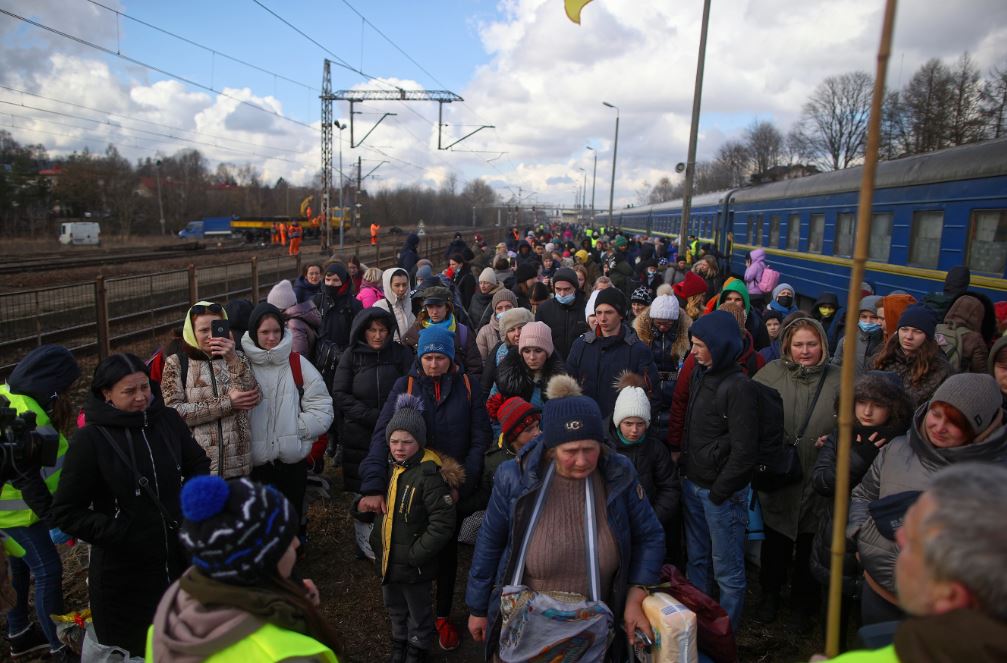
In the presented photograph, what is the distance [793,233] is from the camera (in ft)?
47.5

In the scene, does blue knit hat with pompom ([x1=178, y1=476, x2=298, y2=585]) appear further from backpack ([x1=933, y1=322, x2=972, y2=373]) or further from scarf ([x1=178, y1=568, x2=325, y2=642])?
backpack ([x1=933, y1=322, x2=972, y2=373])

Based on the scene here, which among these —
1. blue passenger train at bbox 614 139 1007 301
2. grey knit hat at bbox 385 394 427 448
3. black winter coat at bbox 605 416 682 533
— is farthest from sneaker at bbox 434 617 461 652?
blue passenger train at bbox 614 139 1007 301

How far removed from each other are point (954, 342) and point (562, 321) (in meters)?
3.10

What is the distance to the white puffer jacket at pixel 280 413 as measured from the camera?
3.86 meters

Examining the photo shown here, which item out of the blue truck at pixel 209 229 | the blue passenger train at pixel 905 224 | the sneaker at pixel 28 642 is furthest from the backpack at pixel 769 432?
the blue truck at pixel 209 229

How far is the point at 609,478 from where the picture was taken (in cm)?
256

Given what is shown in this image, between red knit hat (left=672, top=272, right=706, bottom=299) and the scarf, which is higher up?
red knit hat (left=672, top=272, right=706, bottom=299)

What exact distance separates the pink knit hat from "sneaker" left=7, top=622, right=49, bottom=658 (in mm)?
3226

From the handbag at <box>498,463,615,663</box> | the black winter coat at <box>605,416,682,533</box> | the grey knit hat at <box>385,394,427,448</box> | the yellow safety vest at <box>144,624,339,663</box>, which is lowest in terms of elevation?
the handbag at <box>498,463,615,663</box>

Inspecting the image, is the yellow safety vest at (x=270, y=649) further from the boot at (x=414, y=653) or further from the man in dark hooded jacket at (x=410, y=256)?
the man in dark hooded jacket at (x=410, y=256)

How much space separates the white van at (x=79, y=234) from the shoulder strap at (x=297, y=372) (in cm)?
3968

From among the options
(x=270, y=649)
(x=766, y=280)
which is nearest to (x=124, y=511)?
(x=270, y=649)

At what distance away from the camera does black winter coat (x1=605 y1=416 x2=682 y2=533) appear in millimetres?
3412

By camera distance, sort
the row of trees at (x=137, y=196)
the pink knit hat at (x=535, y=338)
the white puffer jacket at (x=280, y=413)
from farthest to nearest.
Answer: the row of trees at (x=137, y=196) < the pink knit hat at (x=535, y=338) < the white puffer jacket at (x=280, y=413)
